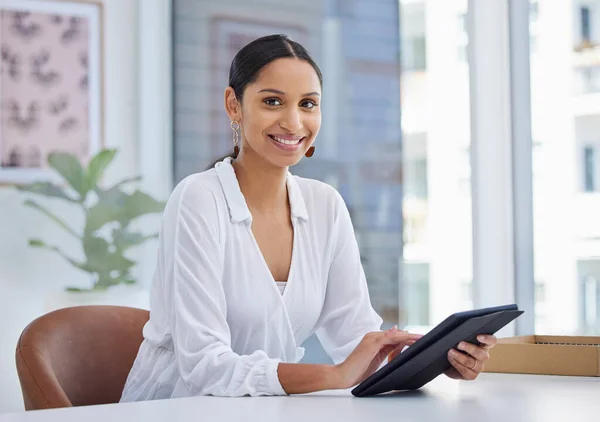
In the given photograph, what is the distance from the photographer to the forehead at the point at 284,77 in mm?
1757

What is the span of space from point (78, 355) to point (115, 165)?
Result: 2546 mm

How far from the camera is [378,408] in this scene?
3.97 ft

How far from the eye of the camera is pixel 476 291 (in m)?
3.55

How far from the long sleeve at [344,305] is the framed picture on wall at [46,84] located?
2580 mm

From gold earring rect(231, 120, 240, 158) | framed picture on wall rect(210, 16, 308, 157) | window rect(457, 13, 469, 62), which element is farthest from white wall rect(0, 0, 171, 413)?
gold earring rect(231, 120, 240, 158)

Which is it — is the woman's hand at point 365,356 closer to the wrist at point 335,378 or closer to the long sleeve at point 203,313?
the wrist at point 335,378

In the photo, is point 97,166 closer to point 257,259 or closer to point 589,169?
point 589,169

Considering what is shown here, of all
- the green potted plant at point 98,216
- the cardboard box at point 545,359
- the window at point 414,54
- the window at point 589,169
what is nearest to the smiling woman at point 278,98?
the cardboard box at point 545,359

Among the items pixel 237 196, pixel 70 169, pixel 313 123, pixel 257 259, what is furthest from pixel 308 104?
pixel 70 169

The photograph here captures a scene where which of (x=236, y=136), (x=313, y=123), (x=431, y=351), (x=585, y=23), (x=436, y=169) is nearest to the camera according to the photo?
(x=431, y=351)

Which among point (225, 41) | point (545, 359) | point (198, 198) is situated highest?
point (225, 41)

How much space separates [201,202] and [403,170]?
254cm

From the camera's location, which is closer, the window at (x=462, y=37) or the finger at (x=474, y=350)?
the finger at (x=474, y=350)

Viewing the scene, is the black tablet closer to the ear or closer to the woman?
the woman
